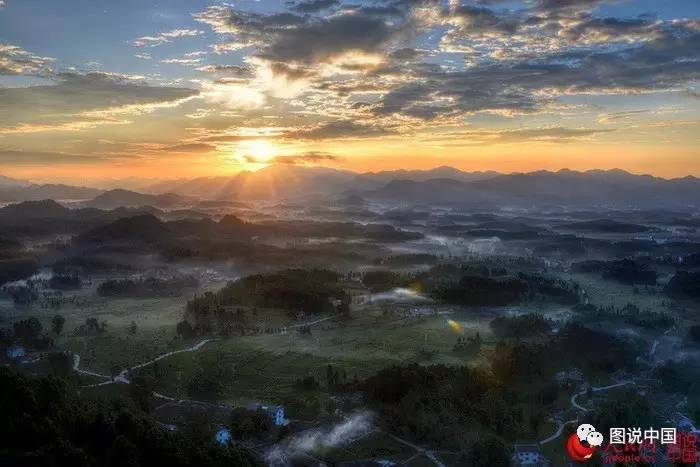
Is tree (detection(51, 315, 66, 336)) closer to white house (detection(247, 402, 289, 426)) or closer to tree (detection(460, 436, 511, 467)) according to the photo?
white house (detection(247, 402, 289, 426))

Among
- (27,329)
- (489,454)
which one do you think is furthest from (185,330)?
(489,454)

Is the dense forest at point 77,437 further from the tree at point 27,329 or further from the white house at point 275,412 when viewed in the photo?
the tree at point 27,329

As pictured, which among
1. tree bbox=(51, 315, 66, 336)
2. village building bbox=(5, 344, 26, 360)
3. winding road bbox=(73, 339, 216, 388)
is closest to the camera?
winding road bbox=(73, 339, 216, 388)

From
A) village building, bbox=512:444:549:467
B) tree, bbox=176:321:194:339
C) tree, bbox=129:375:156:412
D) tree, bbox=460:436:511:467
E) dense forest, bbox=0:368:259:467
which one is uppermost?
dense forest, bbox=0:368:259:467

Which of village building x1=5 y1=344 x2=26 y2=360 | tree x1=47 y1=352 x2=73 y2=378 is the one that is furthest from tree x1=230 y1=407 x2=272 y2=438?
village building x1=5 y1=344 x2=26 y2=360

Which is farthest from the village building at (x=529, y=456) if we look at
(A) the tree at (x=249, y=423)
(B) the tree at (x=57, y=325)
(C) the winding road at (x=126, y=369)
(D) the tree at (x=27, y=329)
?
(B) the tree at (x=57, y=325)

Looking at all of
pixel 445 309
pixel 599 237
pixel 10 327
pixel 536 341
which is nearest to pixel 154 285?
pixel 10 327

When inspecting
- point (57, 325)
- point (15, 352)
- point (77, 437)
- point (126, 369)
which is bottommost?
point (126, 369)

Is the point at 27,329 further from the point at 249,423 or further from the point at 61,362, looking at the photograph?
the point at 249,423

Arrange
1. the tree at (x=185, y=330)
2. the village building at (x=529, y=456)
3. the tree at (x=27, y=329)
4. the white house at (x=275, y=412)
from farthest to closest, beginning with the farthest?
the tree at (x=185, y=330) → the tree at (x=27, y=329) → the white house at (x=275, y=412) → the village building at (x=529, y=456)

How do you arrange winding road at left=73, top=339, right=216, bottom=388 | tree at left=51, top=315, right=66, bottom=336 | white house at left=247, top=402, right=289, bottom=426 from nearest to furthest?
1. white house at left=247, top=402, right=289, bottom=426
2. winding road at left=73, top=339, right=216, bottom=388
3. tree at left=51, top=315, right=66, bottom=336

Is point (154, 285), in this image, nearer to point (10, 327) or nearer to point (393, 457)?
point (10, 327)
